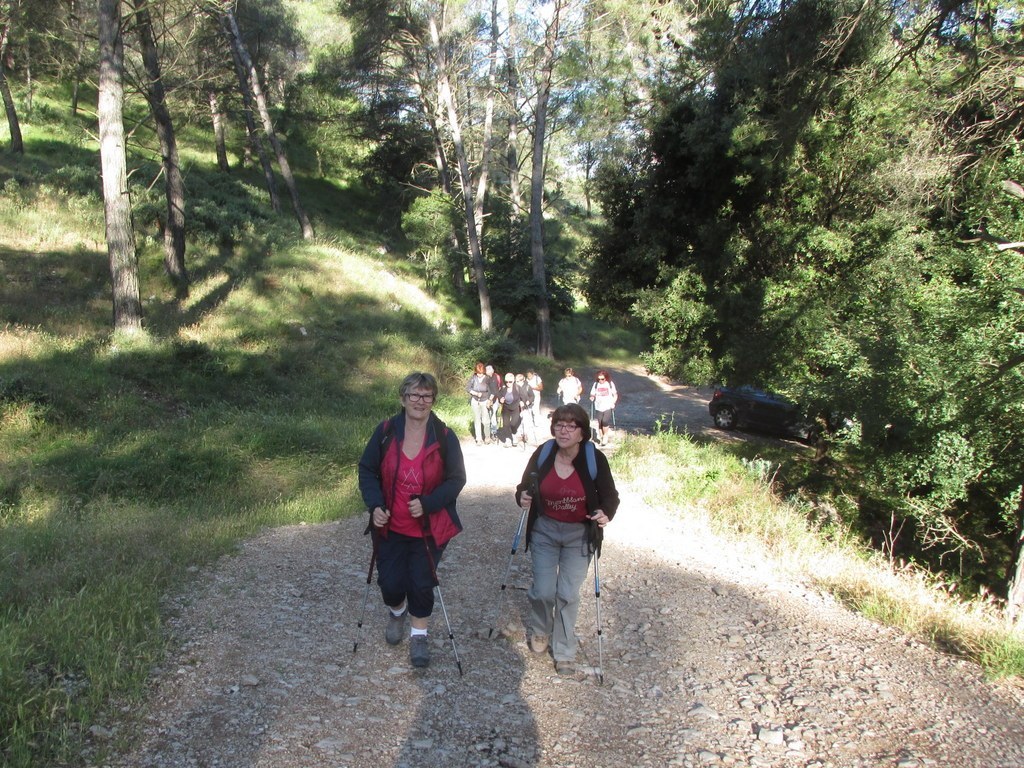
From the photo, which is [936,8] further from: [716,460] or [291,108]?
[291,108]

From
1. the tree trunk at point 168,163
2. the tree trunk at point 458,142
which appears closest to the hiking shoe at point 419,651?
the tree trunk at point 168,163

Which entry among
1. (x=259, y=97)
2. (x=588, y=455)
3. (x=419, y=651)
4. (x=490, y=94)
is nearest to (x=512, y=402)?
(x=588, y=455)

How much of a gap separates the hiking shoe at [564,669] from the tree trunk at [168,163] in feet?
49.6

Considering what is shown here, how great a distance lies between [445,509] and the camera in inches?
163

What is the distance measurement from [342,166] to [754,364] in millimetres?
32581

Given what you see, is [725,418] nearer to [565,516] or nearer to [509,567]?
[509,567]

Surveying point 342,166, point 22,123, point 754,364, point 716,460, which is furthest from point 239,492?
point 342,166

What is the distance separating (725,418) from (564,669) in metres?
15.3

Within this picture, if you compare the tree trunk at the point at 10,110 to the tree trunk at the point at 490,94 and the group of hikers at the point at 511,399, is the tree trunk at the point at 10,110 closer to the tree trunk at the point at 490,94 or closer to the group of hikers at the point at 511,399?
the tree trunk at the point at 490,94

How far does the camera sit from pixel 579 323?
111ft

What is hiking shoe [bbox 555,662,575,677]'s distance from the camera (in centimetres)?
438

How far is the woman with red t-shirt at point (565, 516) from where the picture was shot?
167 inches

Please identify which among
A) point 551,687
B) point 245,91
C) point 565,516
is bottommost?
point 551,687

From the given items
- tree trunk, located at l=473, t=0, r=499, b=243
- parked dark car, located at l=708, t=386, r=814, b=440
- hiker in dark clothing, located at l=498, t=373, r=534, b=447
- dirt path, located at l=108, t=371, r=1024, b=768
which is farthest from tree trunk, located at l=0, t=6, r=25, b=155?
parked dark car, located at l=708, t=386, r=814, b=440
